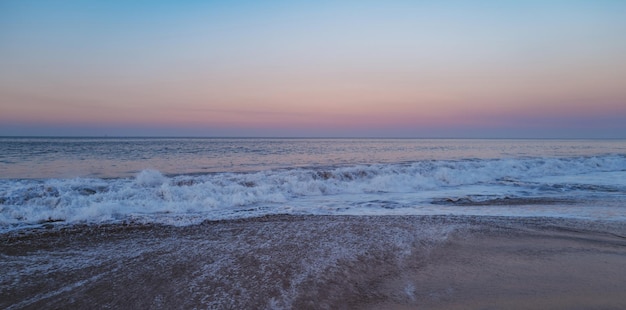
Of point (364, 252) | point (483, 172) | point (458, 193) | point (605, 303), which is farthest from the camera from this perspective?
point (483, 172)

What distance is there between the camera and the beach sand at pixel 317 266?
3.95m

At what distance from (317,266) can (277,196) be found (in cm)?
722

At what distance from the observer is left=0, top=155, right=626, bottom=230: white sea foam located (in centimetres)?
886

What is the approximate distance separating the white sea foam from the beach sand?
5.07 feet

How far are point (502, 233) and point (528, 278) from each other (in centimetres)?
270

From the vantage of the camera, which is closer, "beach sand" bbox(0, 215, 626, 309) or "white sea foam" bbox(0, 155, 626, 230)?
"beach sand" bbox(0, 215, 626, 309)

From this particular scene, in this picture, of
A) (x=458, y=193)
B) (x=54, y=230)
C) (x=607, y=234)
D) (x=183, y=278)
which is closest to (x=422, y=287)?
(x=183, y=278)

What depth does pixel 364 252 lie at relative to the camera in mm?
5766

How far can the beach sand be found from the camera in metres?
3.95

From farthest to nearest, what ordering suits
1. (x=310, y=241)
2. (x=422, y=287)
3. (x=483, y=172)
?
(x=483, y=172) → (x=310, y=241) → (x=422, y=287)

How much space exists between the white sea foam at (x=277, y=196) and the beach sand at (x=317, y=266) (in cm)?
155

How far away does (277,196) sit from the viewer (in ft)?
39.9

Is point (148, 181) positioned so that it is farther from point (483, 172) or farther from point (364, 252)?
point (483, 172)

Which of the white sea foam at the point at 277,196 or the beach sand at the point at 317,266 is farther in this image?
the white sea foam at the point at 277,196
